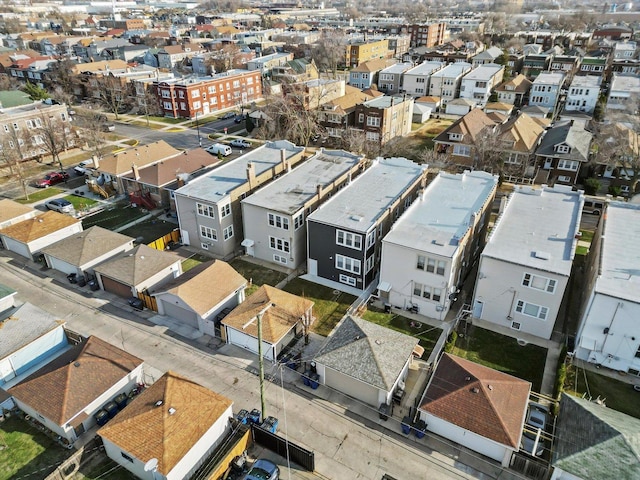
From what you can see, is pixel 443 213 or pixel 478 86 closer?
pixel 443 213

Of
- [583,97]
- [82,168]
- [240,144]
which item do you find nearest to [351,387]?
[82,168]

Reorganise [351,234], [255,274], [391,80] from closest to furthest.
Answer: [351,234] < [255,274] < [391,80]

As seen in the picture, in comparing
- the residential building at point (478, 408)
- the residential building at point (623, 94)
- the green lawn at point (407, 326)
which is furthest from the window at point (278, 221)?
the residential building at point (623, 94)

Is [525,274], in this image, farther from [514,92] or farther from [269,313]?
[514,92]

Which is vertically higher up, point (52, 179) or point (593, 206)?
point (52, 179)

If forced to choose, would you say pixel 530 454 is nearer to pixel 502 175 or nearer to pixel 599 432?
pixel 599 432

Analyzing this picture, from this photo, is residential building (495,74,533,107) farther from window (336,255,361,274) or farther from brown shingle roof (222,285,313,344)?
brown shingle roof (222,285,313,344)

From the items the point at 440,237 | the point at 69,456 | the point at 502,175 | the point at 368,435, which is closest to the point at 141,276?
the point at 69,456
